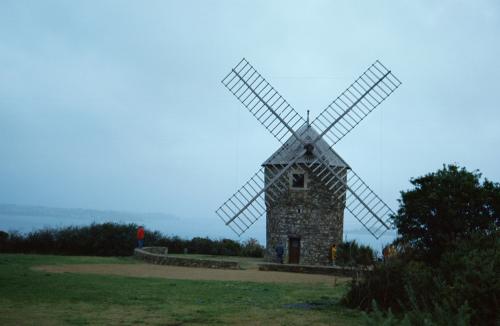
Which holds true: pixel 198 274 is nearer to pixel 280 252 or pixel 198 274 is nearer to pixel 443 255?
pixel 280 252

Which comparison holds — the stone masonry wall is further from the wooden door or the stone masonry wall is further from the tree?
the tree

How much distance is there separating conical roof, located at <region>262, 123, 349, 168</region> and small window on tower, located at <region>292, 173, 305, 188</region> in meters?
0.67

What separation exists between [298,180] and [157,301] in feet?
46.5

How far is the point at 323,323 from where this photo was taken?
9.89 meters

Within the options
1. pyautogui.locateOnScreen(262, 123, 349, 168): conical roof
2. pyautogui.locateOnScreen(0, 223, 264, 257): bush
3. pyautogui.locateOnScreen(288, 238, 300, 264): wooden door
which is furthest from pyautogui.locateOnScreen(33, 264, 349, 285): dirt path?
pyautogui.locateOnScreen(0, 223, 264, 257): bush

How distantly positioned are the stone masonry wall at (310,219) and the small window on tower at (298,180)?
19cm

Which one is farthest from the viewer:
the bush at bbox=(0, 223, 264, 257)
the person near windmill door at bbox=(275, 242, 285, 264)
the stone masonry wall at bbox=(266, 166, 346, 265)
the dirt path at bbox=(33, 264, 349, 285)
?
the bush at bbox=(0, 223, 264, 257)

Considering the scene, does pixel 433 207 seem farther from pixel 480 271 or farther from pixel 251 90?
pixel 251 90

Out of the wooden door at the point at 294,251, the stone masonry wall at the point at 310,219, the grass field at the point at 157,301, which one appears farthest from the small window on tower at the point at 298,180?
the grass field at the point at 157,301

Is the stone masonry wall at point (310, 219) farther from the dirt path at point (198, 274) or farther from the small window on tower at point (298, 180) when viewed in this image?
the dirt path at point (198, 274)

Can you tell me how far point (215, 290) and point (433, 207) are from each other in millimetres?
5825

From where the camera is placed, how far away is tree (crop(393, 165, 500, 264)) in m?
13.1

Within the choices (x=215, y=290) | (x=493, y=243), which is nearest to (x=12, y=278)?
(x=215, y=290)

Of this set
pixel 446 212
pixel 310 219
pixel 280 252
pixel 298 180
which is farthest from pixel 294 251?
pixel 446 212
